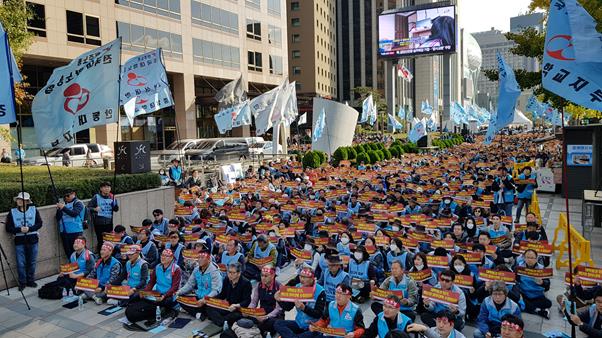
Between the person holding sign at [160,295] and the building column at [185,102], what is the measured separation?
3737cm

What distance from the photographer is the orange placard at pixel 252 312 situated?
806 centimetres

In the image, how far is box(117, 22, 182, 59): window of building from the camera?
39.2 meters

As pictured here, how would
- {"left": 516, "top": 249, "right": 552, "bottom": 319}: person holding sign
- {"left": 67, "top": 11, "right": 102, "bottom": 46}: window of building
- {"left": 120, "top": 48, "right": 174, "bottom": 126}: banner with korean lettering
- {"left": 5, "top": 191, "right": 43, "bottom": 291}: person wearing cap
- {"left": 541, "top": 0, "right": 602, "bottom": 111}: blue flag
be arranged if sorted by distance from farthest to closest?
{"left": 67, "top": 11, "right": 102, "bottom": 46}: window of building
{"left": 120, "top": 48, "right": 174, "bottom": 126}: banner with korean lettering
{"left": 5, "top": 191, "right": 43, "bottom": 291}: person wearing cap
{"left": 516, "top": 249, "right": 552, "bottom": 319}: person holding sign
{"left": 541, "top": 0, "right": 602, "bottom": 111}: blue flag

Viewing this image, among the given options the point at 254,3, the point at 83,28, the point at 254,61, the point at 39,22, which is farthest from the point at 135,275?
the point at 254,3

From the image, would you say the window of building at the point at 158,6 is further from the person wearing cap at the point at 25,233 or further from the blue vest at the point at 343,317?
the blue vest at the point at 343,317

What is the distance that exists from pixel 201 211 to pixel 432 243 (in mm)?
7857

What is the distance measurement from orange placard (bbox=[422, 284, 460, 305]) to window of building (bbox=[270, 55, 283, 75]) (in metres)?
53.3

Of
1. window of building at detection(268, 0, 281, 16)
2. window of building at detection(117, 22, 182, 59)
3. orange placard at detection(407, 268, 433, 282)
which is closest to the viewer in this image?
orange placard at detection(407, 268, 433, 282)

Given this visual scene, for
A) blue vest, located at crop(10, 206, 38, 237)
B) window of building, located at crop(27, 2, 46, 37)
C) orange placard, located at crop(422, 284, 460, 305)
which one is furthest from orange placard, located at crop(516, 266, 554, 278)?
window of building, located at crop(27, 2, 46, 37)

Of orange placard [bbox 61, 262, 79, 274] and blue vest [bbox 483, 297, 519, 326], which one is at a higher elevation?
orange placard [bbox 61, 262, 79, 274]

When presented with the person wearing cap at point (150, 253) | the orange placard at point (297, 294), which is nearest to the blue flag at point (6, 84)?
the person wearing cap at point (150, 253)

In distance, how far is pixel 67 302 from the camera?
33.2ft

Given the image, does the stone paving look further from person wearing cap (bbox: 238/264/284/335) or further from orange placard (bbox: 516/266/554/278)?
person wearing cap (bbox: 238/264/284/335)

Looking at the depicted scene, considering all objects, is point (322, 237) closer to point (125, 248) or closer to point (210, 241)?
point (210, 241)
